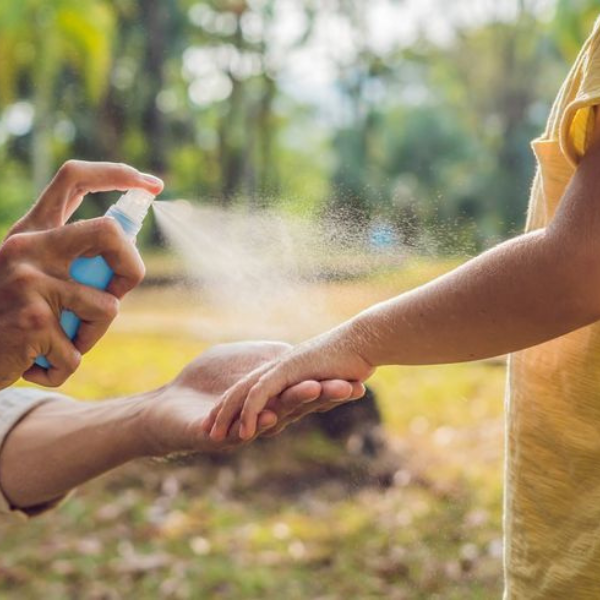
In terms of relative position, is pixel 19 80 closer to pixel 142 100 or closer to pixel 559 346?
pixel 142 100

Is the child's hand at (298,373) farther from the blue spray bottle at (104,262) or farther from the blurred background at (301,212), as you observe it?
the blurred background at (301,212)

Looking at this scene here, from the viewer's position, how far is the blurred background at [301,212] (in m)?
2.09

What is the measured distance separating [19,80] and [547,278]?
525 centimetres

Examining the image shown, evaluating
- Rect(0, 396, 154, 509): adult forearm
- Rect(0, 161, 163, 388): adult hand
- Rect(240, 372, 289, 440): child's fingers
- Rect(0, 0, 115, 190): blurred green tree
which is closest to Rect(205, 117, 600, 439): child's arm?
Rect(240, 372, 289, 440): child's fingers

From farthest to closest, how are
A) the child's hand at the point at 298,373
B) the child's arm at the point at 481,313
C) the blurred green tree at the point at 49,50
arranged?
the blurred green tree at the point at 49,50 < the child's hand at the point at 298,373 < the child's arm at the point at 481,313

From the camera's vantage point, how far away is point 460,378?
144 inches

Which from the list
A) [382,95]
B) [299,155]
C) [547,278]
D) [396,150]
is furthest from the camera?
[382,95]

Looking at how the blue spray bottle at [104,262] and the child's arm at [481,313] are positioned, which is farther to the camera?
the blue spray bottle at [104,262]

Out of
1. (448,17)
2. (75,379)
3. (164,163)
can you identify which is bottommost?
(75,379)

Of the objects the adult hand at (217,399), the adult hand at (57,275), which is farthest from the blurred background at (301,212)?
the adult hand at (57,275)

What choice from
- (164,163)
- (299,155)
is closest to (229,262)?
(299,155)

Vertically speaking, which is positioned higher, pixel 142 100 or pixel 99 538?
pixel 142 100

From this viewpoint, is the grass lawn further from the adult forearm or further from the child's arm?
the child's arm

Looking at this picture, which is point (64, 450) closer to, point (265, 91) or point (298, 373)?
point (298, 373)
